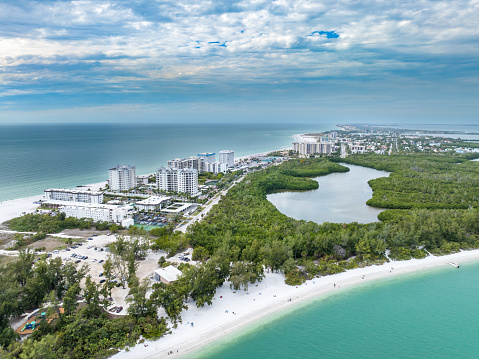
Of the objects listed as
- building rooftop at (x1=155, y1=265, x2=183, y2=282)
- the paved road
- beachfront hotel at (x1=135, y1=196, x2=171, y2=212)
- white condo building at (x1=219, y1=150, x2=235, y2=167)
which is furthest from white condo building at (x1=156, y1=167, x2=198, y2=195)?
building rooftop at (x1=155, y1=265, x2=183, y2=282)

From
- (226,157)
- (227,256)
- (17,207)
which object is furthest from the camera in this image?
(226,157)

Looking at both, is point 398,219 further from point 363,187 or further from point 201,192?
point 201,192

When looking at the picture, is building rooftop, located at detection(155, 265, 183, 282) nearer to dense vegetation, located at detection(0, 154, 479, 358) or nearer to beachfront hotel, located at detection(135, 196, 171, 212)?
dense vegetation, located at detection(0, 154, 479, 358)

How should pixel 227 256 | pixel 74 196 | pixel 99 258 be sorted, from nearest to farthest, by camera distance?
pixel 227 256 < pixel 99 258 < pixel 74 196

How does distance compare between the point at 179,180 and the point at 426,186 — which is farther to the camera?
the point at 179,180

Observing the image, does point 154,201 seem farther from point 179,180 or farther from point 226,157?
point 226,157

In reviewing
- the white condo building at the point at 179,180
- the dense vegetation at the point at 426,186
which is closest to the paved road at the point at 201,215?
the white condo building at the point at 179,180

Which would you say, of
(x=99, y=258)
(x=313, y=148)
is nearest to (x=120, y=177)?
(x=99, y=258)
